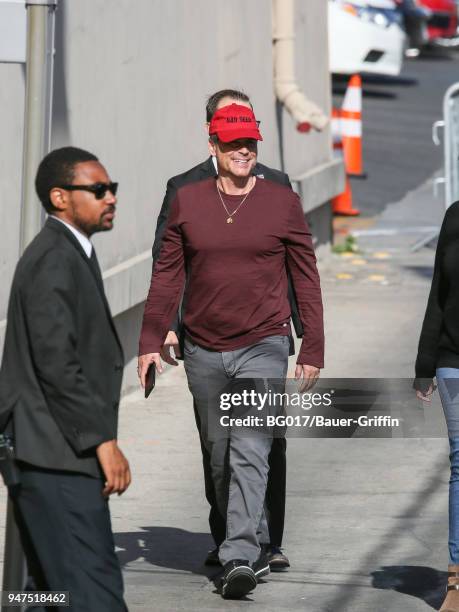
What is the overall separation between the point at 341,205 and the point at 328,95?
2107 mm

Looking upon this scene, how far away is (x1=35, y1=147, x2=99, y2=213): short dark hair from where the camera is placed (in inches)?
184

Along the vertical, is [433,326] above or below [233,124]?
below

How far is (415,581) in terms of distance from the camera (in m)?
6.43

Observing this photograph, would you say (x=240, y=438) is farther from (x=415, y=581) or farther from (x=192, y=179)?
(x=192, y=179)

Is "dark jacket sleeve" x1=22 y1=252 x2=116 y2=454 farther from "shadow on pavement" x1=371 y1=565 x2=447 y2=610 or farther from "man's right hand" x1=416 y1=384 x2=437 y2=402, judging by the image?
"shadow on pavement" x1=371 y1=565 x2=447 y2=610

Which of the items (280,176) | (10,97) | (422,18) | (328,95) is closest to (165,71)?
(10,97)

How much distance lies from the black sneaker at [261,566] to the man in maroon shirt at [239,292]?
0.19 feet

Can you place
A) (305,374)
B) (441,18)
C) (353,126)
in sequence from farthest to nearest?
1. (441,18)
2. (353,126)
3. (305,374)

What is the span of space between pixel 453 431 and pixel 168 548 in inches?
66.7

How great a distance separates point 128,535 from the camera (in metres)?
7.16

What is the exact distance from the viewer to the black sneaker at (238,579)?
Answer: 6.10 meters

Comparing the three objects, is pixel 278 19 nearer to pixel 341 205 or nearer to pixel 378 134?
pixel 341 205

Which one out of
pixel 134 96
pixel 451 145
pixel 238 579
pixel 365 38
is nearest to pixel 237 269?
pixel 238 579

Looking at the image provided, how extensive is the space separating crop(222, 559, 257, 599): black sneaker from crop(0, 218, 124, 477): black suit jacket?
165 centimetres
